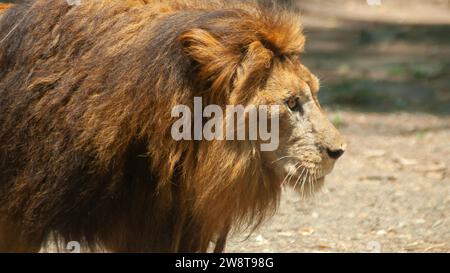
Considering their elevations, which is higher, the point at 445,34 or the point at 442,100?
the point at 442,100

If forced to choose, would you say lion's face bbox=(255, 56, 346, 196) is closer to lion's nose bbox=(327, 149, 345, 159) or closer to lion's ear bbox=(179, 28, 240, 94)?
lion's nose bbox=(327, 149, 345, 159)

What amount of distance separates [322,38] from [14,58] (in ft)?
31.2

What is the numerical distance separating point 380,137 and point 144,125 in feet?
15.6

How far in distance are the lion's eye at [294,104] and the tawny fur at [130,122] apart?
0.15 metres

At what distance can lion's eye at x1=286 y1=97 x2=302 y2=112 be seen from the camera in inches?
153

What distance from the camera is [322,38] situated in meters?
13.3

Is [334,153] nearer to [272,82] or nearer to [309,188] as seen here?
[309,188]

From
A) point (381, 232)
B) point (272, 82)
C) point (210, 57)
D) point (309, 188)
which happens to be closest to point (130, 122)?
point (210, 57)

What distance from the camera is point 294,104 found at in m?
3.91

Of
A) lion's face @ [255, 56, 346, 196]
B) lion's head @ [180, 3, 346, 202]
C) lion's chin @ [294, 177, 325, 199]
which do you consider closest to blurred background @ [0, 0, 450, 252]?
lion's head @ [180, 3, 346, 202]
